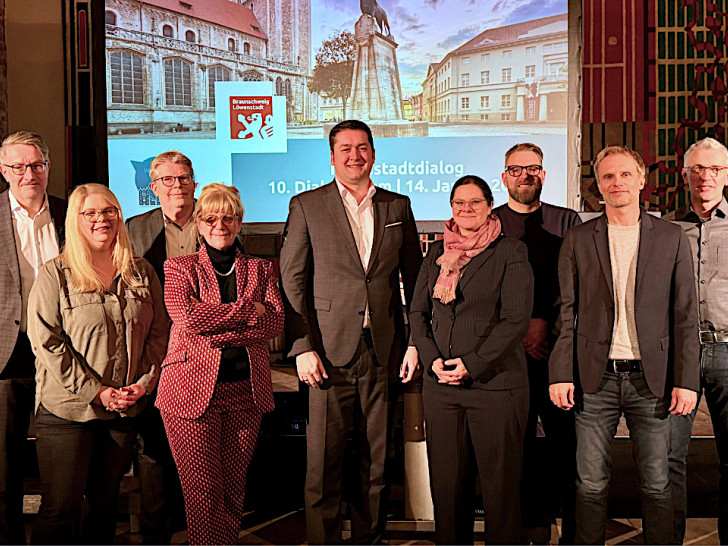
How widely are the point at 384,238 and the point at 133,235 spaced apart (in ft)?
3.50

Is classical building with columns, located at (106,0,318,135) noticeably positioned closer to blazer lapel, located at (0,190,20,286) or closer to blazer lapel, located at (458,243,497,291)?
blazer lapel, located at (0,190,20,286)

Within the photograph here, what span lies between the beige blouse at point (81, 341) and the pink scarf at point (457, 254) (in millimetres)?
1078

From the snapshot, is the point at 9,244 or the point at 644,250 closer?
the point at 644,250

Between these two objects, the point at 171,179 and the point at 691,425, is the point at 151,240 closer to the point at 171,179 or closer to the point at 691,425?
the point at 171,179

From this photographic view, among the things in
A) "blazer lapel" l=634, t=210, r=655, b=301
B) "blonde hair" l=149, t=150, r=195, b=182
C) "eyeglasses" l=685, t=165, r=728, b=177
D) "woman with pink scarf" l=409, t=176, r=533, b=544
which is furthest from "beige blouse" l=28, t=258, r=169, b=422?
"eyeglasses" l=685, t=165, r=728, b=177

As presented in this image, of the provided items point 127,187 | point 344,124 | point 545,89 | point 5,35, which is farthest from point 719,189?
point 5,35

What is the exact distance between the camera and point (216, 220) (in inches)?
92.7

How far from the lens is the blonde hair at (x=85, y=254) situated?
2262mm

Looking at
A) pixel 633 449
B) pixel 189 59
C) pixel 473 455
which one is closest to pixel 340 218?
pixel 473 455

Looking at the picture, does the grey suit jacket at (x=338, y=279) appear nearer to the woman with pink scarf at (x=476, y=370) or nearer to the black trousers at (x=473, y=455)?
the woman with pink scarf at (x=476, y=370)

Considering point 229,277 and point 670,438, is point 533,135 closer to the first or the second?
point 670,438

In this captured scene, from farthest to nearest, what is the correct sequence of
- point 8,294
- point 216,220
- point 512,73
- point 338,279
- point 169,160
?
point 512,73 → point 169,160 → point 338,279 → point 8,294 → point 216,220

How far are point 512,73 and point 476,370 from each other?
255 centimetres

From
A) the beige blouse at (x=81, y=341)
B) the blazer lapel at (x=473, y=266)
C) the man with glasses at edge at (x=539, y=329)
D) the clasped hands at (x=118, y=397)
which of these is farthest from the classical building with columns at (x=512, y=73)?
the clasped hands at (x=118, y=397)
